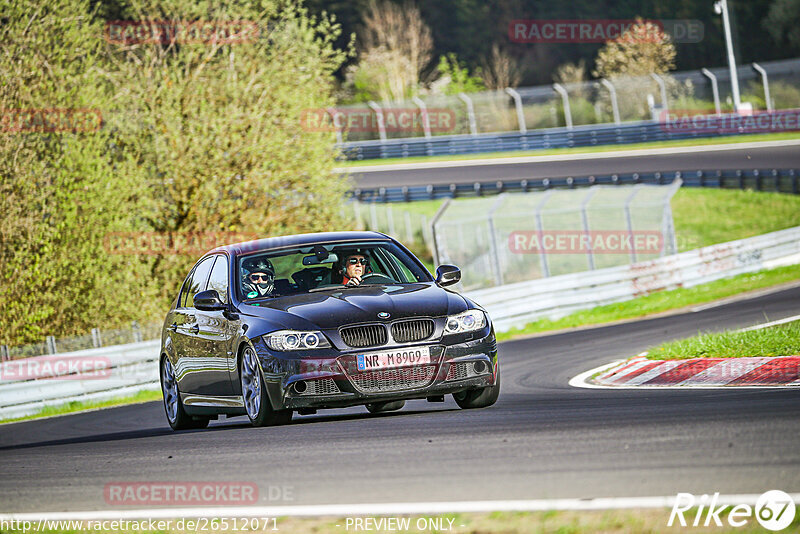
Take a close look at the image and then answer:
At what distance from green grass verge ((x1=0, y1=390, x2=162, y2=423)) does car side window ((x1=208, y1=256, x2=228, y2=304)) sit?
743 centimetres

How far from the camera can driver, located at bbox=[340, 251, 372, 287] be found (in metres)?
10.1

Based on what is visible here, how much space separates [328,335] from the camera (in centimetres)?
881

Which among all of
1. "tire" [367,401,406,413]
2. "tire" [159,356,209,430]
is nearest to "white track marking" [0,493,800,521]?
"tire" [367,401,406,413]

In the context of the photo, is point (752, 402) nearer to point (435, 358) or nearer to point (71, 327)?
point (435, 358)

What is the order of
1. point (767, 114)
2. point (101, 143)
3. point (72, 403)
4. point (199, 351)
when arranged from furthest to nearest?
point (767, 114) → point (101, 143) → point (72, 403) → point (199, 351)

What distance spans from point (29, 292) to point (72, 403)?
266 inches

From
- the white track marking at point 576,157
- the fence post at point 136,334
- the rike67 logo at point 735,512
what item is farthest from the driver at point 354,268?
the white track marking at point 576,157

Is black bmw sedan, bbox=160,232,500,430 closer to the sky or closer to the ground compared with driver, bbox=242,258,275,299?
closer to the ground

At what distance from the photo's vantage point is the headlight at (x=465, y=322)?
908cm

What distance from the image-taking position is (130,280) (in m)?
25.4

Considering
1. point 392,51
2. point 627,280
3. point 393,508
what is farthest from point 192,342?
point 392,51

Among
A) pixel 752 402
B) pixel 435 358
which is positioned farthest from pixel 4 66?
pixel 752 402

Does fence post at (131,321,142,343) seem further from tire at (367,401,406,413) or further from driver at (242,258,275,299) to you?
tire at (367,401,406,413)

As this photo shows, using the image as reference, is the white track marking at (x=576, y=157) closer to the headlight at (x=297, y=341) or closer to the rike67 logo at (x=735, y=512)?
the headlight at (x=297, y=341)
